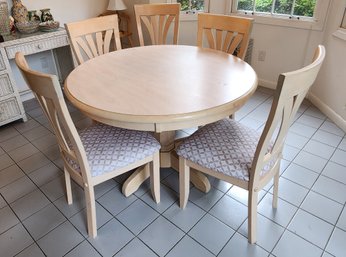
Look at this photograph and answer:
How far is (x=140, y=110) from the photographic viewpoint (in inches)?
46.1

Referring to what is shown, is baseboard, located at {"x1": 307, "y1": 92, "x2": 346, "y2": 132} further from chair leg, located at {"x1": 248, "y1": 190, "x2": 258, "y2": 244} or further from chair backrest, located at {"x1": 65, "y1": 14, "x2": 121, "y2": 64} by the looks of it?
chair backrest, located at {"x1": 65, "y1": 14, "x2": 121, "y2": 64}

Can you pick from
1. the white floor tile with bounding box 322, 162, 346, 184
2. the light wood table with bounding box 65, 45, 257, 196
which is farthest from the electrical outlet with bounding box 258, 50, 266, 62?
the white floor tile with bounding box 322, 162, 346, 184

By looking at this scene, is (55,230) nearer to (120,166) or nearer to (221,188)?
(120,166)

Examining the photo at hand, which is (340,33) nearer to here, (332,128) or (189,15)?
(332,128)

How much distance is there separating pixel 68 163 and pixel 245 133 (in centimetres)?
95

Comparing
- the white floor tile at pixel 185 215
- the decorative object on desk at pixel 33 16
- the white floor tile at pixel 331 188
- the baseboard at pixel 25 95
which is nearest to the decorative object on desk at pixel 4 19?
the decorative object on desk at pixel 33 16

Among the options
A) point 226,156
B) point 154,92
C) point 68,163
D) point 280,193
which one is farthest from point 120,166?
point 280,193

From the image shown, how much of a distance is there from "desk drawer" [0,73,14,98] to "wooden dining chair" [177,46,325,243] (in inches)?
70.3

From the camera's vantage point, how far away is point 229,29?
1936 mm

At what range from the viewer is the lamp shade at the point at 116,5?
3.02 m

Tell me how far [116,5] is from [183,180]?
7.74 feet

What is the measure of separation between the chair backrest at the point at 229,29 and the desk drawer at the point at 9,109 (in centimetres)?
171

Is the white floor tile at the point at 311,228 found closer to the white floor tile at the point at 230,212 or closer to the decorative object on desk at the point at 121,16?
the white floor tile at the point at 230,212

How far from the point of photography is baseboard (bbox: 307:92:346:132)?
7.56 feet
